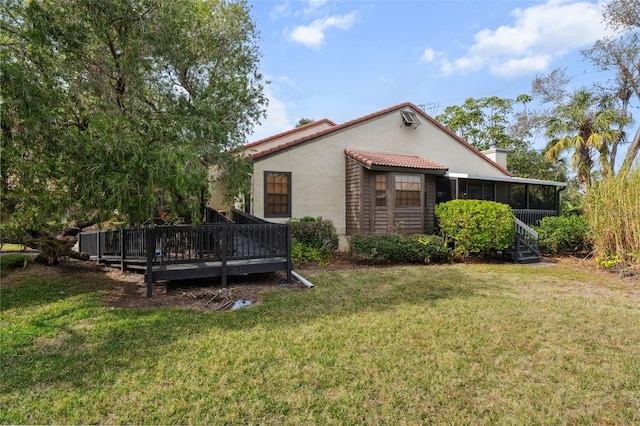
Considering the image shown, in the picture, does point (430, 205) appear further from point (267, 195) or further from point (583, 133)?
point (583, 133)

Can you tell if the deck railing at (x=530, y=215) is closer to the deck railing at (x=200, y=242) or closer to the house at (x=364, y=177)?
the house at (x=364, y=177)

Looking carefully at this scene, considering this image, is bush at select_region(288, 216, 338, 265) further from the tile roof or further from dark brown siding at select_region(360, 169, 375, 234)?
the tile roof

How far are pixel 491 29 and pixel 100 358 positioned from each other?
49.2 feet

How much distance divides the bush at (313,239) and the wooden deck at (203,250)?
2736mm

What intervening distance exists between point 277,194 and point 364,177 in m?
3.17

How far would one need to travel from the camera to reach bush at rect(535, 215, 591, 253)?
1277 centimetres

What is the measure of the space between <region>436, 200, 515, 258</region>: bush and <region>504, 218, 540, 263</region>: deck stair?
1.92 ft

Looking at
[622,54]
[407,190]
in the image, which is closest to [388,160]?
[407,190]

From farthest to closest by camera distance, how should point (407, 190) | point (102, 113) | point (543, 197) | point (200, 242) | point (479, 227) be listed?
point (543, 197) < point (407, 190) < point (479, 227) < point (200, 242) < point (102, 113)

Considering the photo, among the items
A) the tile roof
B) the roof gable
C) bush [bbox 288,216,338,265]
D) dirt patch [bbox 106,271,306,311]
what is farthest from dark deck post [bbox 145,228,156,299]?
the tile roof

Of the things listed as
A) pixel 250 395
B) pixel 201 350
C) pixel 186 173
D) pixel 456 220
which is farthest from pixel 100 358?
pixel 456 220

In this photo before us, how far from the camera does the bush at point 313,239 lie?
1066 centimetres

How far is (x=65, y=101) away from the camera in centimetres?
586

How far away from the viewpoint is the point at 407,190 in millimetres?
12508
